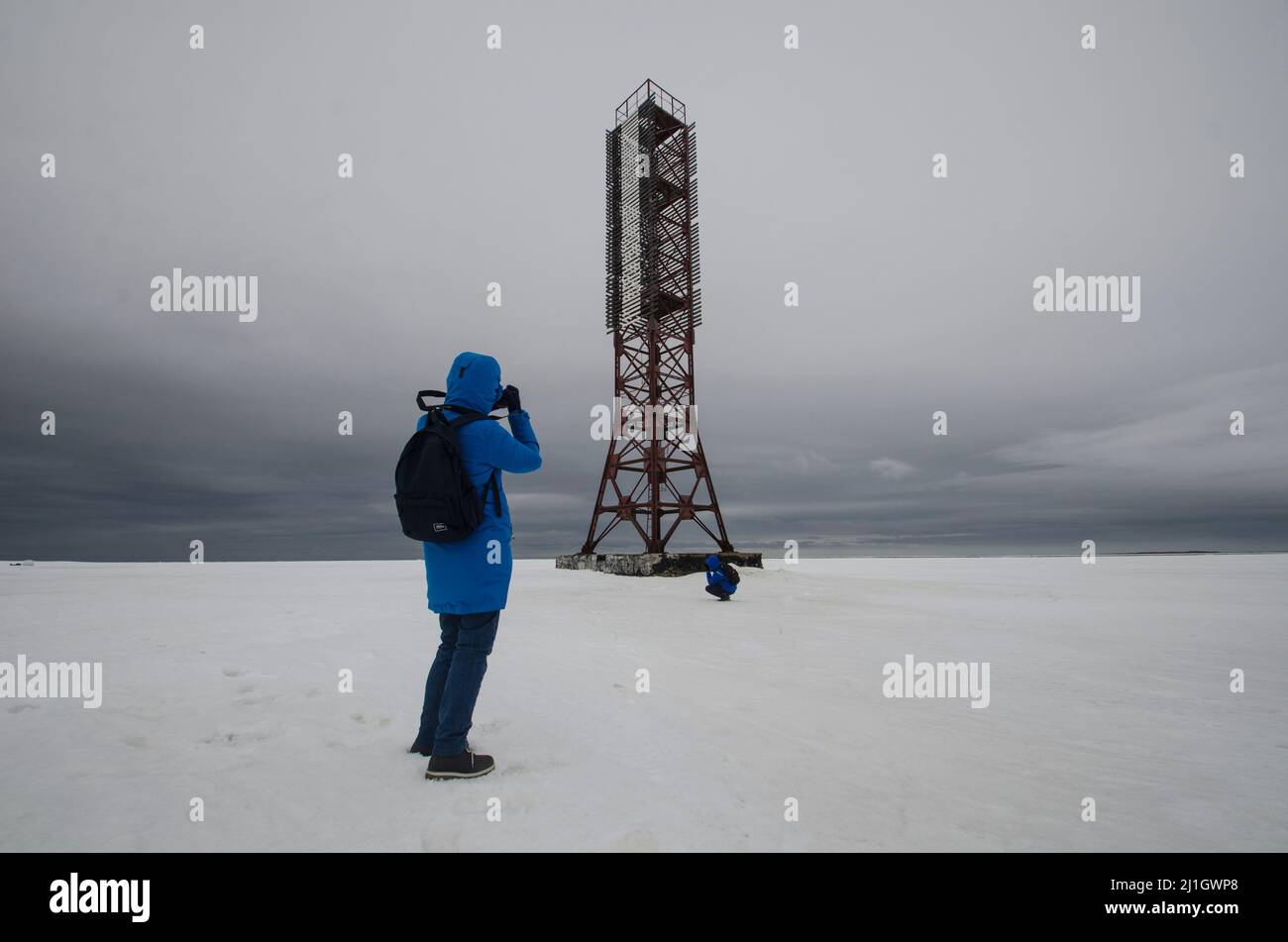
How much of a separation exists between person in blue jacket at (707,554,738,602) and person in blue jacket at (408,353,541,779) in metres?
8.24

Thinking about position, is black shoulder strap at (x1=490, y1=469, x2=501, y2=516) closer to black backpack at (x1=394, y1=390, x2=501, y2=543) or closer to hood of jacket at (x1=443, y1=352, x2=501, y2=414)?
black backpack at (x1=394, y1=390, x2=501, y2=543)

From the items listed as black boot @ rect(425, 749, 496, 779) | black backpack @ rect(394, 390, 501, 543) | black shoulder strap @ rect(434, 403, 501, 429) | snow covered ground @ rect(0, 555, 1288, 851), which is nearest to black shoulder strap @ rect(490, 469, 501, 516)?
black backpack @ rect(394, 390, 501, 543)

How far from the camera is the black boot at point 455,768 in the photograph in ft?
8.93

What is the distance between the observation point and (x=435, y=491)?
9.00 feet

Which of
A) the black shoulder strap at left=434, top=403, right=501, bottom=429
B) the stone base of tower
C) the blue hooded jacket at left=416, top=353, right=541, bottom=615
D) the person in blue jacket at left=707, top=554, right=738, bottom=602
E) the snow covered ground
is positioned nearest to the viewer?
the snow covered ground

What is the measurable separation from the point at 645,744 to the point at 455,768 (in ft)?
3.46

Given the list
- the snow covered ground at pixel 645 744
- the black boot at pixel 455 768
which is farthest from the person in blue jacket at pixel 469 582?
the snow covered ground at pixel 645 744

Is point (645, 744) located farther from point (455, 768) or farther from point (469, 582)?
point (469, 582)

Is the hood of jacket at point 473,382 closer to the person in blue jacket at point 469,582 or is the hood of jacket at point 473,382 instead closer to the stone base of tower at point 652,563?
the person in blue jacket at point 469,582

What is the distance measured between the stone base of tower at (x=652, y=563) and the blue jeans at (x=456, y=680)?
42.3 ft

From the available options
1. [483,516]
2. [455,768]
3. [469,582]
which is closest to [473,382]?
[483,516]

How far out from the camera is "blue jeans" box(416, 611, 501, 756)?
2.76 metres

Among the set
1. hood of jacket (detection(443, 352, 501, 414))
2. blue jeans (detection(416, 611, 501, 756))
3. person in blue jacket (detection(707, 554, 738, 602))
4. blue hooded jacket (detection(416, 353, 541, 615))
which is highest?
hood of jacket (detection(443, 352, 501, 414))
